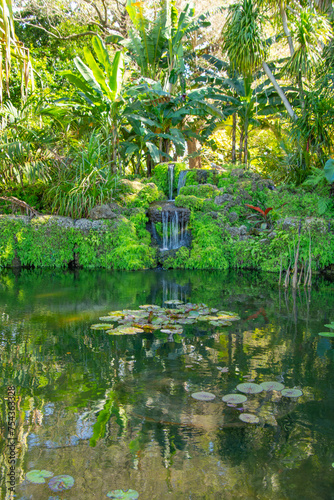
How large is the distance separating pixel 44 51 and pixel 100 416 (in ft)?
66.4

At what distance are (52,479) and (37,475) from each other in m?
0.10

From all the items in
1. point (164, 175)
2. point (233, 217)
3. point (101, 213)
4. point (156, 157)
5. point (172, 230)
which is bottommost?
point (172, 230)

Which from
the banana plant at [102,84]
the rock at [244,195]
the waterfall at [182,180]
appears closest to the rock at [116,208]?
the banana plant at [102,84]

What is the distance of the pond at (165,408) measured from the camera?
8.25 ft

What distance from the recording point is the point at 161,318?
6.01 metres

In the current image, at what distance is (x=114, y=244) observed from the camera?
40.7 ft

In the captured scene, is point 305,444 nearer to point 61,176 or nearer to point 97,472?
point 97,472

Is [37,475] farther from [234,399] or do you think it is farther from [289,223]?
[289,223]

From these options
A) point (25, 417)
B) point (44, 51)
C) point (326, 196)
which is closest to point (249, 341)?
point (25, 417)

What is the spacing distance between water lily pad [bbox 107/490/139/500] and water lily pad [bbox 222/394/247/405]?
1.29m

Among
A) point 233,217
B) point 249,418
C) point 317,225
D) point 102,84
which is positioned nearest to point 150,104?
point 102,84

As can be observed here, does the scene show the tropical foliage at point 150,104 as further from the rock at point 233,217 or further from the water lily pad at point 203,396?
the water lily pad at point 203,396

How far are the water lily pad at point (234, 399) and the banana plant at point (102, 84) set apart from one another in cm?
1120

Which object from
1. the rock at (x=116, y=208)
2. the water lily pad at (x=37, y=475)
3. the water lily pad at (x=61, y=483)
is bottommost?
the water lily pad at (x=61, y=483)
